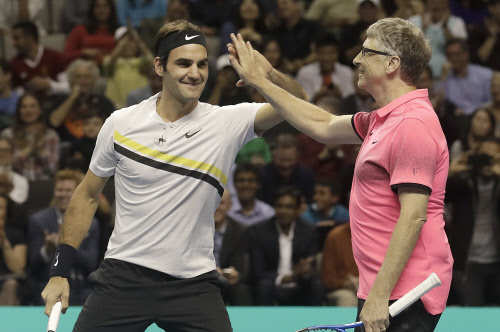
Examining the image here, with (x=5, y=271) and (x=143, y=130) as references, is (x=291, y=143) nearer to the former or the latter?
(x=5, y=271)

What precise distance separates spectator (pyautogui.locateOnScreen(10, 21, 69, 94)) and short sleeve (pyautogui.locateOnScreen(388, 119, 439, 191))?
23.6 feet

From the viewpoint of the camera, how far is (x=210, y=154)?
3652 mm

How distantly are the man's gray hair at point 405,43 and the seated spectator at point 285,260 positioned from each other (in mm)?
4106

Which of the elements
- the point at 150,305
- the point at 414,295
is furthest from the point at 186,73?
the point at 414,295

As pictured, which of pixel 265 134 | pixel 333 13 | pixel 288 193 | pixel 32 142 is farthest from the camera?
pixel 333 13

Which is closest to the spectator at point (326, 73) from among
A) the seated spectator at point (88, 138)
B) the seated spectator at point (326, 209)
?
the seated spectator at point (326, 209)

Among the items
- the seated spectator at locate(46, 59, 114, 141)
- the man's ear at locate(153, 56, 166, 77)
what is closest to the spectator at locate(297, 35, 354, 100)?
the seated spectator at locate(46, 59, 114, 141)

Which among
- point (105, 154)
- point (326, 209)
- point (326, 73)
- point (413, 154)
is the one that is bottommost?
point (326, 209)

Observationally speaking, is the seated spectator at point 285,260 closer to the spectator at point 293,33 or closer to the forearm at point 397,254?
the spectator at point 293,33

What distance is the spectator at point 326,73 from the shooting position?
940 cm

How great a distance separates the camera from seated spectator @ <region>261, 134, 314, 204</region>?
797cm

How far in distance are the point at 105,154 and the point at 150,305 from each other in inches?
26.2

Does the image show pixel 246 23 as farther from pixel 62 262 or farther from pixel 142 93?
pixel 62 262

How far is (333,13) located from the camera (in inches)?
416
